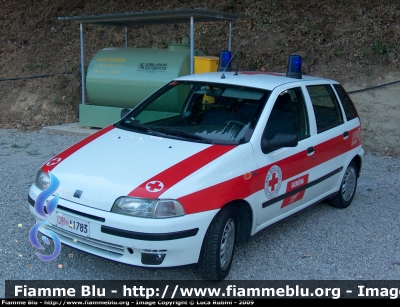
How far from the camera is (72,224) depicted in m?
3.67

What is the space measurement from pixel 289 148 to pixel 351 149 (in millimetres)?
1495

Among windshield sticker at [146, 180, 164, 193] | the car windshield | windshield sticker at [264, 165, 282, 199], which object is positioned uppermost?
the car windshield

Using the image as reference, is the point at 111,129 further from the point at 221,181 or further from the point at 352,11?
the point at 352,11

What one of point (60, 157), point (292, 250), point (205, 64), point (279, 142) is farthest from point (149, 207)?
point (205, 64)

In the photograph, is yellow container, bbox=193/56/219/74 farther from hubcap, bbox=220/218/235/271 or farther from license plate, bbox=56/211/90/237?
license plate, bbox=56/211/90/237

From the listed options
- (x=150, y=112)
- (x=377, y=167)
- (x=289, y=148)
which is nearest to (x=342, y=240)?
(x=289, y=148)

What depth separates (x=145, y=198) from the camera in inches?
137

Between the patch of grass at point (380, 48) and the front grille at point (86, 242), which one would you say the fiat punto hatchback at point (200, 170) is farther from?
the patch of grass at point (380, 48)

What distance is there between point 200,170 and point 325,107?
220 centimetres

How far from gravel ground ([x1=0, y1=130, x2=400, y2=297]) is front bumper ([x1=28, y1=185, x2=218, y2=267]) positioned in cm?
38

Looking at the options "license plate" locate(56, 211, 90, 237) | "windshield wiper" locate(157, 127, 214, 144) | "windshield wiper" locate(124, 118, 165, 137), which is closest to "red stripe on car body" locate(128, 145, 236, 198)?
"windshield wiper" locate(157, 127, 214, 144)

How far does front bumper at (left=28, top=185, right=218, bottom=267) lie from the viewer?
3426 mm

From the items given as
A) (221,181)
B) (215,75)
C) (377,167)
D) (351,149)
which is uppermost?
(215,75)

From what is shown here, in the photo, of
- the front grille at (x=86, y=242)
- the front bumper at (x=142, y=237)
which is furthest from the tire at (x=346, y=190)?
the front grille at (x=86, y=242)
